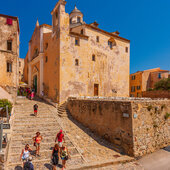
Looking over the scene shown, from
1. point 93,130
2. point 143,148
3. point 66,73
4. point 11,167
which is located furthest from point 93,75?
point 11,167

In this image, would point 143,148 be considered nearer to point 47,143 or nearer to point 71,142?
point 71,142

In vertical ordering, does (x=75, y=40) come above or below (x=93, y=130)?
above

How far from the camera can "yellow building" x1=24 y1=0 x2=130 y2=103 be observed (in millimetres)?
17359

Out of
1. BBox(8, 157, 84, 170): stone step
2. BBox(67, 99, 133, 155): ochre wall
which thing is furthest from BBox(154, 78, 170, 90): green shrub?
BBox(8, 157, 84, 170): stone step

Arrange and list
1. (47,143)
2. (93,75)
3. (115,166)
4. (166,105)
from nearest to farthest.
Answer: (115,166) < (47,143) < (166,105) < (93,75)

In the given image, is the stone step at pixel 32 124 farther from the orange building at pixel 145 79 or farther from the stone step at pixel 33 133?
the orange building at pixel 145 79

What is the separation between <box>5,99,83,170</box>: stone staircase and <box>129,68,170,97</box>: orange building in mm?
26196

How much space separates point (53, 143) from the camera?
30.2ft

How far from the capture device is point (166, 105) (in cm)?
1168

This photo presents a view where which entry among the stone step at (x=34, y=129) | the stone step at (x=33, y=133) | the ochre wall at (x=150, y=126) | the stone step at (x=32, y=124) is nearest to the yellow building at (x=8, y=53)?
the stone step at (x=32, y=124)

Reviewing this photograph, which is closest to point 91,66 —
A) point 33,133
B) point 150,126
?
point 150,126

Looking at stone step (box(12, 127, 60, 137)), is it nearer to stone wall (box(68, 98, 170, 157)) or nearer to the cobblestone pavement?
stone wall (box(68, 98, 170, 157))

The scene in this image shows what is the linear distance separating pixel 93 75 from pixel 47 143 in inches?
531

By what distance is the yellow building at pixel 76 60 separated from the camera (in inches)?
683
